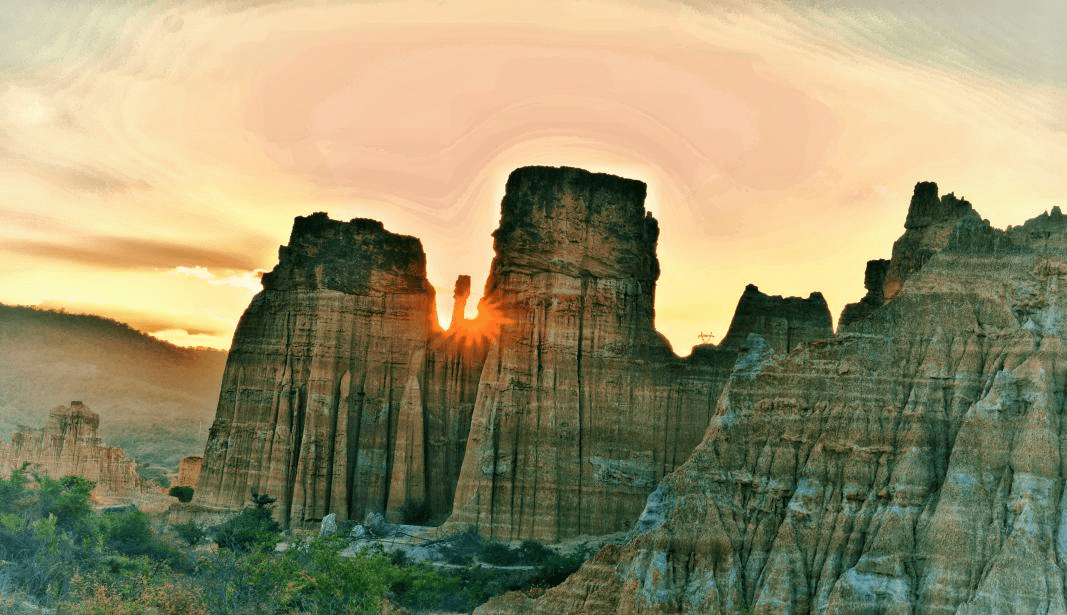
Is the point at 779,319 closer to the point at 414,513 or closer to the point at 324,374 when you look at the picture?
the point at 414,513

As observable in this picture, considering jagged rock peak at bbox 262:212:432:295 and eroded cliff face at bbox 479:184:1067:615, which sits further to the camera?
jagged rock peak at bbox 262:212:432:295

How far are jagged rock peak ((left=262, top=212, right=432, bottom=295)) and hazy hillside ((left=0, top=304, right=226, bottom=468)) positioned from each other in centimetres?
7487

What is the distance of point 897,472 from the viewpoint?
1428 inches

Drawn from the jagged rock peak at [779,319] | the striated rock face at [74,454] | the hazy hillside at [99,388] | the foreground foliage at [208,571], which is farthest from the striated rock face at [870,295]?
the hazy hillside at [99,388]

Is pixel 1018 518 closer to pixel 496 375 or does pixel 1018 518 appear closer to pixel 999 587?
pixel 999 587

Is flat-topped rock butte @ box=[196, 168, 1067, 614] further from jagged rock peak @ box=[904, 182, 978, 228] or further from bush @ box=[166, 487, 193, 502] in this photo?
bush @ box=[166, 487, 193, 502]

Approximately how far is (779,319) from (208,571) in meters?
32.6

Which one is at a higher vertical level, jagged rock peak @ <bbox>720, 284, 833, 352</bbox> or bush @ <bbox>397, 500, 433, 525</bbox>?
A: jagged rock peak @ <bbox>720, 284, 833, 352</bbox>

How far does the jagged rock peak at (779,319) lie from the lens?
68125 mm

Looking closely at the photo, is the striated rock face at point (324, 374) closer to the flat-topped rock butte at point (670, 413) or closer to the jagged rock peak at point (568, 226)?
the flat-topped rock butte at point (670, 413)

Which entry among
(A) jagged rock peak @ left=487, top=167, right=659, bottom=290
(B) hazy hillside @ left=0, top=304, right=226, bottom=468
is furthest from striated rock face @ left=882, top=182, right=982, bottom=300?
(B) hazy hillside @ left=0, top=304, right=226, bottom=468

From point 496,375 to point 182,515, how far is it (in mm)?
18834

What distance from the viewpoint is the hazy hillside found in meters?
157

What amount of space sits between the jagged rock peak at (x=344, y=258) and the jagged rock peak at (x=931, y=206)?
28008mm
